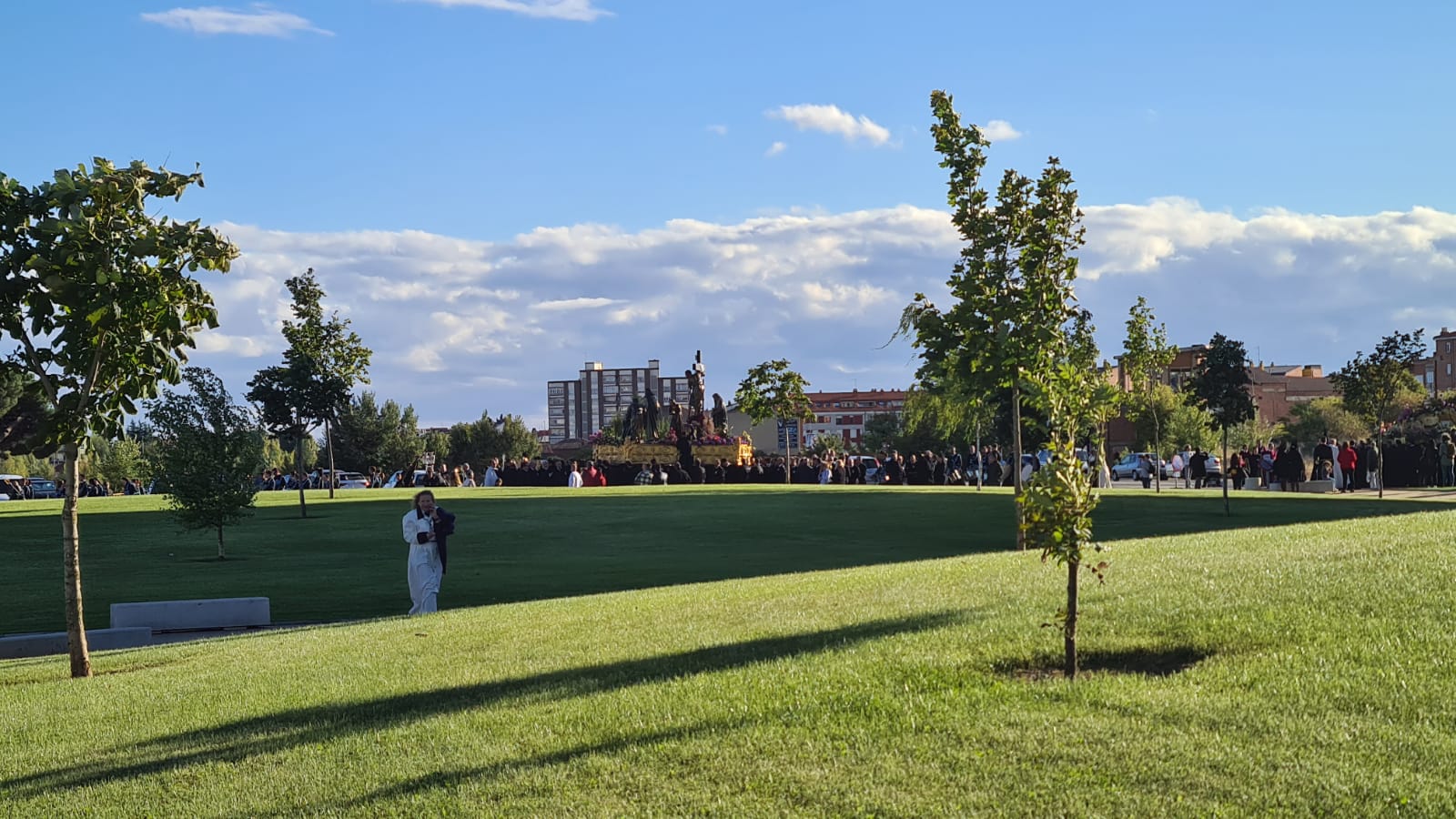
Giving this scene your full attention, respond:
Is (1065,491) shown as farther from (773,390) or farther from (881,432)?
(881,432)

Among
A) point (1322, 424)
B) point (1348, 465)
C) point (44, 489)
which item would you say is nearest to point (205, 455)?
point (1348, 465)

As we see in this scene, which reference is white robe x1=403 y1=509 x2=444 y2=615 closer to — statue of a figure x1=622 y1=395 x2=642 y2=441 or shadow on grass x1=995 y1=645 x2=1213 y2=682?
shadow on grass x1=995 y1=645 x2=1213 y2=682

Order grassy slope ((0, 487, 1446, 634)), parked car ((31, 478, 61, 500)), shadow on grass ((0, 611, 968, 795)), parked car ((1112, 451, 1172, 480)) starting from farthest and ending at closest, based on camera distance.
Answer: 1. parked car ((31, 478, 61, 500))
2. parked car ((1112, 451, 1172, 480))
3. grassy slope ((0, 487, 1446, 634))
4. shadow on grass ((0, 611, 968, 795))

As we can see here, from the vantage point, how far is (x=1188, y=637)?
8.05 metres

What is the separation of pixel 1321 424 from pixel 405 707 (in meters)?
109

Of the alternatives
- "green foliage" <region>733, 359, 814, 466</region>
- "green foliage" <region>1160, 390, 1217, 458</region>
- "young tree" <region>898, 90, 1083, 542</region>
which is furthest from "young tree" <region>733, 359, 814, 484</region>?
"young tree" <region>898, 90, 1083, 542</region>

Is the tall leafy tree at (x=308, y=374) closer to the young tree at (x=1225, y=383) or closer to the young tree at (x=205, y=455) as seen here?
the young tree at (x=205, y=455)

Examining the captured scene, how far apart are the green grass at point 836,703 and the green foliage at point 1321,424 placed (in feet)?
319

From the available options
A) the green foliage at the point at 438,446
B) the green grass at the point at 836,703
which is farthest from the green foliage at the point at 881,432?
the green grass at the point at 836,703

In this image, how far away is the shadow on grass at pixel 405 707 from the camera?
7699 millimetres

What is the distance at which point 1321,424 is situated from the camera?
4171 inches

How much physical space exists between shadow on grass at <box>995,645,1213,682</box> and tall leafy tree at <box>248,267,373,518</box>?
34373 mm

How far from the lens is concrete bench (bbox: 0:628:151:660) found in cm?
1603

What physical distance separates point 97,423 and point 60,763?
506cm
